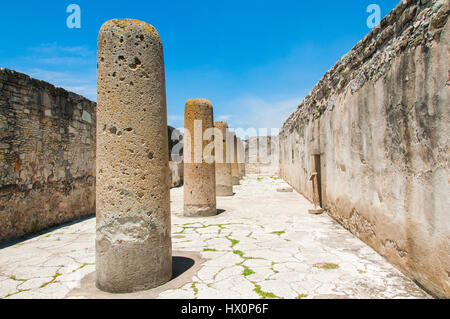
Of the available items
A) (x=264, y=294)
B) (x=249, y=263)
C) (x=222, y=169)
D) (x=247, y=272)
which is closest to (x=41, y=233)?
(x=249, y=263)

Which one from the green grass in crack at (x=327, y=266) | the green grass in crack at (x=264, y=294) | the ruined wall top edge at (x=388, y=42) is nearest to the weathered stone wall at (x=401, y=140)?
the ruined wall top edge at (x=388, y=42)

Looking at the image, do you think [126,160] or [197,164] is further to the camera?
[197,164]

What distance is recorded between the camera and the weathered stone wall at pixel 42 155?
4.91m

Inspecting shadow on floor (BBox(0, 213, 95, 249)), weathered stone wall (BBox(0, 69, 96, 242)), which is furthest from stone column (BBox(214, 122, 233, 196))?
shadow on floor (BBox(0, 213, 95, 249))

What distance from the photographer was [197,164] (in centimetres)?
714

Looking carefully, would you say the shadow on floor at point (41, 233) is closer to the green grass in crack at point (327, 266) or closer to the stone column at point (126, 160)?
the stone column at point (126, 160)

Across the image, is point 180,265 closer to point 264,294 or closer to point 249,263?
point 249,263

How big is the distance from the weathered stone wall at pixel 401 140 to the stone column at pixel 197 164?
295 centimetres

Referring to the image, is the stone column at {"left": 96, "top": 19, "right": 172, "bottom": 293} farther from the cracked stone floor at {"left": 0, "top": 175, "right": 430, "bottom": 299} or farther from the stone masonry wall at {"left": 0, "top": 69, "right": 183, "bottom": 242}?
the stone masonry wall at {"left": 0, "top": 69, "right": 183, "bottom": 242}

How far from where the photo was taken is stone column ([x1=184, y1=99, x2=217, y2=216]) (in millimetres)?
7082

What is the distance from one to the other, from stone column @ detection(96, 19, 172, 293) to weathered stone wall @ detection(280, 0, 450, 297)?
98.5 inches

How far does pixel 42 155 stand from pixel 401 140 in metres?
5.81
